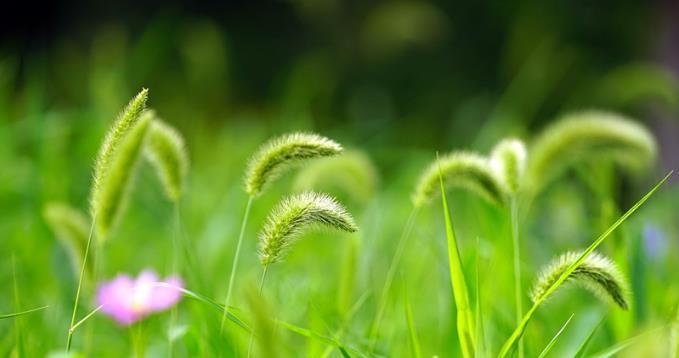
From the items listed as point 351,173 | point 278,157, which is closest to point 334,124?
point 351,173

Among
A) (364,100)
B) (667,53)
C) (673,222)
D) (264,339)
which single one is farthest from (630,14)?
(264,339)

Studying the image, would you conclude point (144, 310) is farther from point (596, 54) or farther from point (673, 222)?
point (596, 54)

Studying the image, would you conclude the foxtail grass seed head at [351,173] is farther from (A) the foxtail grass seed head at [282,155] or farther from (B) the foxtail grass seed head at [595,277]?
(B) the foxtail grass seed head at [595,277]

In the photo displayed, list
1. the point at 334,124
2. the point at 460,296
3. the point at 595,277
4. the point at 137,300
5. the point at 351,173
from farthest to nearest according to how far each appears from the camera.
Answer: the point at 334,124, the point at 351,173, the point at 137,300, the point at 460,296, the point at 595,277

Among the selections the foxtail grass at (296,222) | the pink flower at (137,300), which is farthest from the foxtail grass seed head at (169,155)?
the foxtail grass at (296,222)

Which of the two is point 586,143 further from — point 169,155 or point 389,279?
point 169,155

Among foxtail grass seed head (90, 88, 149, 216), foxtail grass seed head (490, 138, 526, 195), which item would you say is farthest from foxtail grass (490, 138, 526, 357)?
foxtail grass seed head (90, 88, 149, 216)
